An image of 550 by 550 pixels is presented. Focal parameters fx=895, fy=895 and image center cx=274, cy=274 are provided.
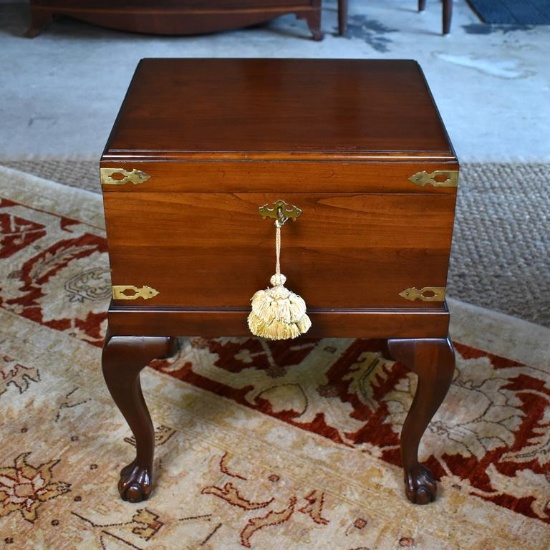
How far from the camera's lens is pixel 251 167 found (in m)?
1.04

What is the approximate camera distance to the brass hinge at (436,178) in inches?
41.2

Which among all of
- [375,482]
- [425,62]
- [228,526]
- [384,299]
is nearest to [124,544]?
[228,526]

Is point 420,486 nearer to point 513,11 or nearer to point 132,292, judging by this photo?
point 132,292

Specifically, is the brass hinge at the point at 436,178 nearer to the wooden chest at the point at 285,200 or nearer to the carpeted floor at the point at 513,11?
the wooden chest at the point at 285,200

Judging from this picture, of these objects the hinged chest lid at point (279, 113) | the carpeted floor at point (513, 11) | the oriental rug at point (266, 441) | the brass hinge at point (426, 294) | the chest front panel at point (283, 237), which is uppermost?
the hinged chest lid at point (279, 113)

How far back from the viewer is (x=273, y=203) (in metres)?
1.07

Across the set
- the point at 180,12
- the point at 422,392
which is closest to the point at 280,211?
the point at 422,392

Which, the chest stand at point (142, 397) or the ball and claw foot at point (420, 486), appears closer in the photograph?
the chest stand at point (142, 397)

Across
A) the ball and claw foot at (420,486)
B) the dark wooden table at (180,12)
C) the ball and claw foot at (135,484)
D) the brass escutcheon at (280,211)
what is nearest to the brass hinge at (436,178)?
the brass escutcheon at (280,211)

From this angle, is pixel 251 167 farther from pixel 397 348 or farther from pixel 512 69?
pixel 512 69

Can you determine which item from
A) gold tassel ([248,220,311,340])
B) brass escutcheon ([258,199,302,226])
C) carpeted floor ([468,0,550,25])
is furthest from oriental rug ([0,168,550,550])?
carpeted floor ([468,0,550,25])

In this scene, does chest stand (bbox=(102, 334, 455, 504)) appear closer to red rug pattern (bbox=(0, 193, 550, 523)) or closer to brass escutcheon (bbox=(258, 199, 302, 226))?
red rug pattern (bbox=(0, 193, 550, 523))

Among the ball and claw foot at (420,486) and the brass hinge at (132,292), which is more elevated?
the brass hinge at (132,292)

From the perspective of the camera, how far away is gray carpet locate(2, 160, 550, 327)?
5.88ft
